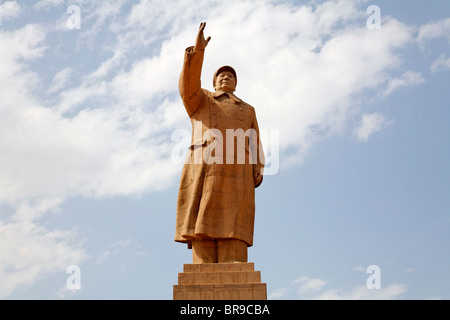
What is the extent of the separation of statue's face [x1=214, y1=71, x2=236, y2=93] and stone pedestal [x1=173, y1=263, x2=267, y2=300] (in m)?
3.66

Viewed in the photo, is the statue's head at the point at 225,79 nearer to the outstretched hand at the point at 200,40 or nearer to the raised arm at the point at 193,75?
the raised arm at the point at 193,75

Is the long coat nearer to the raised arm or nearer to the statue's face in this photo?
the raised arm

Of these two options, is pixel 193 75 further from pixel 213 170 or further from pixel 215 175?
pixel 215 175

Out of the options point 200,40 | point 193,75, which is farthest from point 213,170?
point 200,40

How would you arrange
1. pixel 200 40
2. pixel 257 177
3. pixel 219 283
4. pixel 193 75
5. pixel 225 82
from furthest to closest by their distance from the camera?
pixel 225 82, pixel 257 177, pixel 193 75, pixel 200 40, pixel 219 283

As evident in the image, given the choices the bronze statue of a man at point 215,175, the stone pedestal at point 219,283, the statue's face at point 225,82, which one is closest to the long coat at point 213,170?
the bronze statue of a man at point 215,175

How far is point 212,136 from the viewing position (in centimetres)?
1161

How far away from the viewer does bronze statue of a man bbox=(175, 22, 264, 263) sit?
11.2 meters

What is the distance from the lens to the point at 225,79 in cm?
1245

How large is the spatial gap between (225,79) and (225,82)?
7 cm

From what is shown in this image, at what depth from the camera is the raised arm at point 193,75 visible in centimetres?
1141
